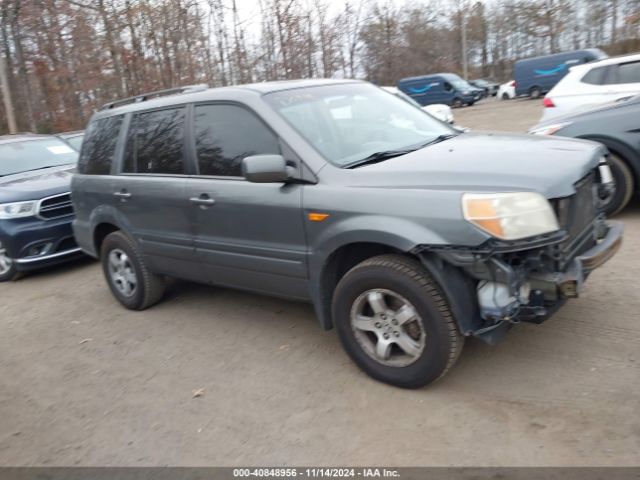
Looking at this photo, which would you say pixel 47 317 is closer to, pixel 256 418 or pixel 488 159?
pixel 256 418

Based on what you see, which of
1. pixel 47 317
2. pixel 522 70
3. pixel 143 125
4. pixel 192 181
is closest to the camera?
pixel 192 181

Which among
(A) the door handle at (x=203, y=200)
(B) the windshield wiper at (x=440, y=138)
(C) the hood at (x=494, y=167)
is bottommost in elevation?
(A) the door handle at (x=203, y=200)

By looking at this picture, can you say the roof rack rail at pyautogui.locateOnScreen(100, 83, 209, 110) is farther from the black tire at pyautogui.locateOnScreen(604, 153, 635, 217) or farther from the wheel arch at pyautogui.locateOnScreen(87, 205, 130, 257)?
the black tire at pyautogui.locateOnScreen(604, 153, 635, 217)

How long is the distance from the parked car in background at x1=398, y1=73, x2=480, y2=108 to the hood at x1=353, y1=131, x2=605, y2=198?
114ft

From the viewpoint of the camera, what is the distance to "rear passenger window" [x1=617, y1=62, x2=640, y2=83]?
941 cm

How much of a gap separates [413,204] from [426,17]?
187 ft

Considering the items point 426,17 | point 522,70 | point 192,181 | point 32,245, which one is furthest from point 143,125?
point 426,17

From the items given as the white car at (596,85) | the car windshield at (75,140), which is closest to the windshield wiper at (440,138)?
the white car at (596,85)

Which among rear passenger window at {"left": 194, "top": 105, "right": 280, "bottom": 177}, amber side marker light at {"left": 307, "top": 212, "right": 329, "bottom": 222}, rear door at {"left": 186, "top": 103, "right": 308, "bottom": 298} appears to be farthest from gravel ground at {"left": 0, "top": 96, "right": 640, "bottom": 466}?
rear passenger window at {"left": 194, "top": 105, "right": 280, "bottom": 177}

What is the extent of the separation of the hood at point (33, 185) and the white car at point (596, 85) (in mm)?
7473

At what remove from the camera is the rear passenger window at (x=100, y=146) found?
534cm

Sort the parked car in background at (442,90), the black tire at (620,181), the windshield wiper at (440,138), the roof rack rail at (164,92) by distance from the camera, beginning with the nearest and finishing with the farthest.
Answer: the windshield wiper at (440,138)
the roof rack rail at (164,92)
the black tire at (620,181)
the parked car in background at (442,90)

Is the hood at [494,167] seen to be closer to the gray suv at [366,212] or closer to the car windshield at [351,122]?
the gray suv at [366,212]

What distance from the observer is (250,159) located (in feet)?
11.6
